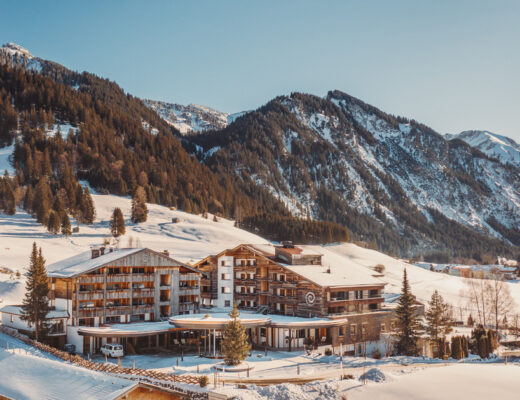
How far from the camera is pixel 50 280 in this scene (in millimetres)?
60875

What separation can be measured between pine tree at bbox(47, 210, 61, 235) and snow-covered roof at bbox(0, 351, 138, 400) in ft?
246

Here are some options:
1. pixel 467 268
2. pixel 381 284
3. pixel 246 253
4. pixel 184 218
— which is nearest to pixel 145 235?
pixel 184 218

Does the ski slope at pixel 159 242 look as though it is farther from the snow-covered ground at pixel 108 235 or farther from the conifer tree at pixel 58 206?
the conifer tree at pixel 58 206

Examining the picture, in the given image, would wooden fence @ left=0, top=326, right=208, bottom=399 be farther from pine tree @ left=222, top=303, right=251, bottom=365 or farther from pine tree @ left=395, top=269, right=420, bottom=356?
pine tree @ left=395, top=269, right=420, bottom=356

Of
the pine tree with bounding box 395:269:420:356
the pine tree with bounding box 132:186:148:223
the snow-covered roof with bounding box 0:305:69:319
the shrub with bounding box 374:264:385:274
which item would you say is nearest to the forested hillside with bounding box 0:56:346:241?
the pine tree with bounding box 132:186:148:223

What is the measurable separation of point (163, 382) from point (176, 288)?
29.3 m

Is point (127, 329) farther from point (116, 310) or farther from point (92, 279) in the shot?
point (92, 279)

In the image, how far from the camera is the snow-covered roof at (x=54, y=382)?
2892 centimetres

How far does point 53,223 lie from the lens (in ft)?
349

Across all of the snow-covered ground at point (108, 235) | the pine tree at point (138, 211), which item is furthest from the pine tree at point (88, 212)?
the pine tree at point (138, 211)

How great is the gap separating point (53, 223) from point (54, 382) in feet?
266

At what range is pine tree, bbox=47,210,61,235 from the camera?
106500 millimetres

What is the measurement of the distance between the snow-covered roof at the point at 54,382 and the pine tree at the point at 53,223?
7501 cm

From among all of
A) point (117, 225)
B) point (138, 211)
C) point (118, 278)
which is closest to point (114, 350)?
point (118, 278)
